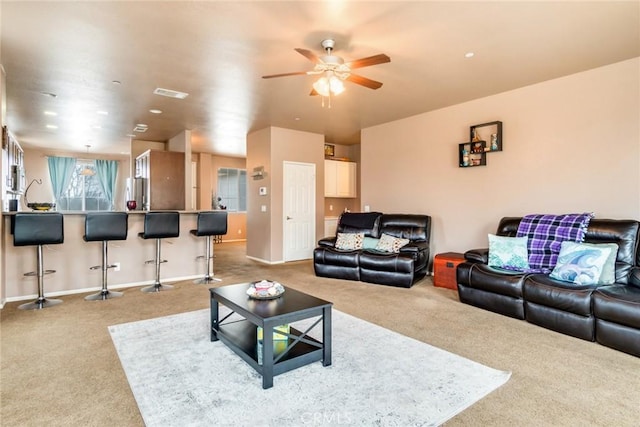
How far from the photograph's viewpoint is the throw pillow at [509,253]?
3730mm

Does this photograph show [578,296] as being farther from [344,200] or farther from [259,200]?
[344,200]

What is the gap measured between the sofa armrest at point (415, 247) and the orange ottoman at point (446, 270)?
0.28 meters

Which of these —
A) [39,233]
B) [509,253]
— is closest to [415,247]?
[509,253]

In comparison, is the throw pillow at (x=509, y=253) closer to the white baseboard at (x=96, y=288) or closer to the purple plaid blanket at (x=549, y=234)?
the purple plaid blanket at (x=549, y=234)

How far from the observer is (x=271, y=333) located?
2.14 meters

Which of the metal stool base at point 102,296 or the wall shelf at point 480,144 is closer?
the metal stool base at point 102,296

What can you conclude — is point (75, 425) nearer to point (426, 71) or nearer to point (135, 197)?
point (426, 71)

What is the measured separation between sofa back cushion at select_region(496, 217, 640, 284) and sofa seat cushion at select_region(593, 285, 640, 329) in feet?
1.03

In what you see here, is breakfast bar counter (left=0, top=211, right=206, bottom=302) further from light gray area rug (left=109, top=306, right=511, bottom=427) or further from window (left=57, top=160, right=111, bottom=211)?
window (left=57, top=160, right=111, bottom=211)

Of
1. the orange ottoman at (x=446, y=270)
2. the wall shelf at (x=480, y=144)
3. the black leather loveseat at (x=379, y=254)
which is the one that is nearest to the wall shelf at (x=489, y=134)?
the wall shelf at (x=480, y=144)

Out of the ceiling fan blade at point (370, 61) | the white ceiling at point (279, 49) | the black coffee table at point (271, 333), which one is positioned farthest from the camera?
the ceiling fan blade at point (370, 61)

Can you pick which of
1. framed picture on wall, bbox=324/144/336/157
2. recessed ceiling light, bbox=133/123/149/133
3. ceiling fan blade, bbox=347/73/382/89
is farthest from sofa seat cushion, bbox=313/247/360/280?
recessed ceiling light, bbox=133/123/149/133

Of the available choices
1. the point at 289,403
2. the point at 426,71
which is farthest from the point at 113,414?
the point at 426,71

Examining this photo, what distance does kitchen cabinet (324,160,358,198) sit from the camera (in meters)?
7.85
